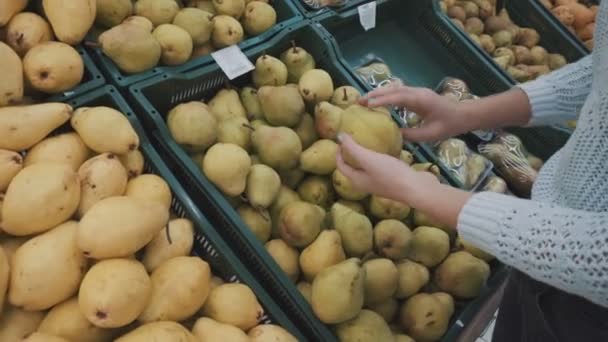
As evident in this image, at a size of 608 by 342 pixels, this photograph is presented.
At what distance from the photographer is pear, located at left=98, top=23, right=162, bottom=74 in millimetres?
1395

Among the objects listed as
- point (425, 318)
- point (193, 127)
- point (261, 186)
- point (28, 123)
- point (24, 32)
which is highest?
Answer: point (24, 32)

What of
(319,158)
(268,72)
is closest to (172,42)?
(268,72)

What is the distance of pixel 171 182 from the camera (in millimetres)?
1268

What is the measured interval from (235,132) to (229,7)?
49 centimetres

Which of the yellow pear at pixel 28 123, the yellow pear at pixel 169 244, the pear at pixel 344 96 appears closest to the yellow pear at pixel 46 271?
the yellow pear at pixel 169 244

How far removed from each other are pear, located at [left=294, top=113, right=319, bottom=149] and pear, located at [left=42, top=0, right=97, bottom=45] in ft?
2.12

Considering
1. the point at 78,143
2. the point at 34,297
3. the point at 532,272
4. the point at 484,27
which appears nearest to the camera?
the point at 532,272

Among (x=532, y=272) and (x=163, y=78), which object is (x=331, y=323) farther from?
(x=163, y=78)

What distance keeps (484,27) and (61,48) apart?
2.07m

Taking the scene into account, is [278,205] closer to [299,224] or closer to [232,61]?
[299,224]

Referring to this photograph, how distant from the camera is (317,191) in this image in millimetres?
1497

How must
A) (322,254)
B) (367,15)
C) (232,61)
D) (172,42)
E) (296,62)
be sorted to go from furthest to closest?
1. (367,15)
2. (296,62)
3. (232,61)
4. (172,42)
5. (322,254)

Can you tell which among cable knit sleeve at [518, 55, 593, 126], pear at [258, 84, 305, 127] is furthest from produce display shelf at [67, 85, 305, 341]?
cable knit sleeve at [518, 55, 593, 126]

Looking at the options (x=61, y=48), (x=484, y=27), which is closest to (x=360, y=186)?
(x=61, y=48)
